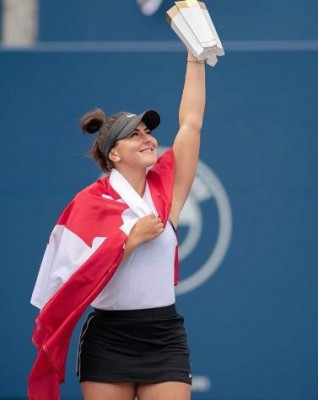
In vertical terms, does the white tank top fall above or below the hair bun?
below

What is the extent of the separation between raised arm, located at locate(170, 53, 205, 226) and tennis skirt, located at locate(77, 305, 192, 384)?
459 millimetres

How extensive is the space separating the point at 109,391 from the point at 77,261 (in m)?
0.48

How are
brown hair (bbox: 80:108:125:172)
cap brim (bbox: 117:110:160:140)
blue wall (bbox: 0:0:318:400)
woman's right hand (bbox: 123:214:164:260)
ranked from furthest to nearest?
blue wall (bbox: 0:0:318:400)
brown hair (bbox: 80:108:125:172)
cap brim (bbox: 117:110:160:140)
woman's right hand (bbox: 123:214:164:260)

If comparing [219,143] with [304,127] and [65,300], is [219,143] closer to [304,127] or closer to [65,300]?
[304,127]

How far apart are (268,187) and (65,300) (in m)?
1.98

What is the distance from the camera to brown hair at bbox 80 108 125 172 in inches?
167

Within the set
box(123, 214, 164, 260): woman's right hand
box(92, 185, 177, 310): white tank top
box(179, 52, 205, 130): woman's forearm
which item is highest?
box(179, 52, 205, 130): woman's forearm

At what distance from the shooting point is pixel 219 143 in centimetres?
584

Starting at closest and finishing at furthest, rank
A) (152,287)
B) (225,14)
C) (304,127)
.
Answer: (152,287) < (304,127) < (225,14)

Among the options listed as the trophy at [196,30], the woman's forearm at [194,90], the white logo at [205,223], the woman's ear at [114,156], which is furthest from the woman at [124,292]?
the white logo at [205,223]

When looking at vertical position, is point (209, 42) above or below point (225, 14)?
below

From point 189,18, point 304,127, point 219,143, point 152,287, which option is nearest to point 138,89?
point 219,143

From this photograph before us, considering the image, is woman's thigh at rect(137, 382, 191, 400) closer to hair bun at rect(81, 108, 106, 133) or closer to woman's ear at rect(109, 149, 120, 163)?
woman's ear at rect(109, 149, 120, 163)

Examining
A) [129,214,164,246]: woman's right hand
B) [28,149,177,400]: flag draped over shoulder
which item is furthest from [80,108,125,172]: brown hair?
[129,214,164,246]: woman's right hand
